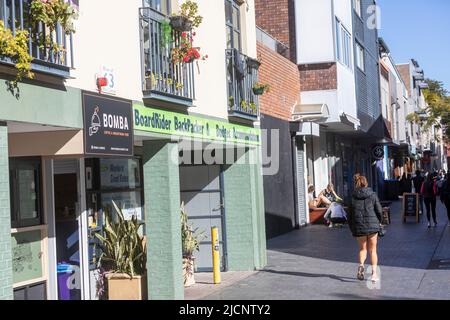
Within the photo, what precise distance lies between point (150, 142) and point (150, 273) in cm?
181

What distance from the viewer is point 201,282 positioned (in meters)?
12.1

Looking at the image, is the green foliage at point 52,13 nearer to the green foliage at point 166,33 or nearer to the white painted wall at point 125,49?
the white painted wall at point 125,49

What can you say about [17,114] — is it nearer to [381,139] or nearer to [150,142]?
[150,142]

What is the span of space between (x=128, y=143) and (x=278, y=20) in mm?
14203

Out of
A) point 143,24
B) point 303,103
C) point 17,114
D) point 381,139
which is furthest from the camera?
point 381,139

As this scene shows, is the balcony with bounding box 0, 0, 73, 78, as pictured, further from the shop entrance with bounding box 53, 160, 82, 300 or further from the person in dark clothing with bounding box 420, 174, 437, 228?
the person in dark clothing with bounding box 420, 174, 437, 228

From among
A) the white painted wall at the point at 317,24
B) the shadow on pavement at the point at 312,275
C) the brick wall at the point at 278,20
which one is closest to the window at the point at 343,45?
the white painted wall at the point at 317,24

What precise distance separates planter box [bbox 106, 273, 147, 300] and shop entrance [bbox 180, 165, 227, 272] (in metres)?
3.54

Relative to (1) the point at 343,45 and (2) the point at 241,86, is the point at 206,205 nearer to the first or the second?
(2) the point at 241,86

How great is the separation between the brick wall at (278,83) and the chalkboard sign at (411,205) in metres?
5.10

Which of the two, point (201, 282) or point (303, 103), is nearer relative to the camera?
point (201, 282)

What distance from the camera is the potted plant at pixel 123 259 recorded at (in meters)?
9.79

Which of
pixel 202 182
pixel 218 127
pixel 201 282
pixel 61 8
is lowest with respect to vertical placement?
pixel 201 282
